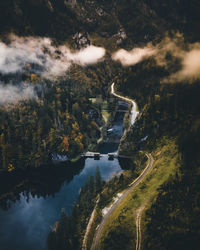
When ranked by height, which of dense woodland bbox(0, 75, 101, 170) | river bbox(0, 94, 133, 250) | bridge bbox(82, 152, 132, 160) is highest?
dense woodland bbox(0, 75, 101, 170)

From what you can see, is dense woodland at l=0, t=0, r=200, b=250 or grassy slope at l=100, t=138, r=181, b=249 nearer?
grassy slope at l=100, t=138, r=181, b=249

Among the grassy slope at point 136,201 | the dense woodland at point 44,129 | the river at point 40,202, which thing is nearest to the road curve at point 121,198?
the grassy slope at point 136,201

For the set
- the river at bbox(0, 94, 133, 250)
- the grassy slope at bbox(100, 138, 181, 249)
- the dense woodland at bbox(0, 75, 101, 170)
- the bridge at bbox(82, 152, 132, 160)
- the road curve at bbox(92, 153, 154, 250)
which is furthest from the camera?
the bridge at bbox(82, 152, 132, 160)

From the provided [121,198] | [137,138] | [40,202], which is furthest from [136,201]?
[137,138]

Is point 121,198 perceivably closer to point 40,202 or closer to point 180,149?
point 40,202

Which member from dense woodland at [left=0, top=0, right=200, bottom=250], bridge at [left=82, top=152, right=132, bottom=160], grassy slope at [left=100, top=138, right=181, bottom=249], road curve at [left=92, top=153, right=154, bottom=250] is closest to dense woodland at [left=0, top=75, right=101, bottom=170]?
dense woodland at [left=0, top=0, right=200, bottom=250]

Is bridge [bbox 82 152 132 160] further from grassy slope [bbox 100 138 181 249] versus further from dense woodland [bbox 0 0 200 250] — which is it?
grassy slope [bbox 100 138 181 249]

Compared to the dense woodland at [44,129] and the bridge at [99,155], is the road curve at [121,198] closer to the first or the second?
the bridge at [99,155]
